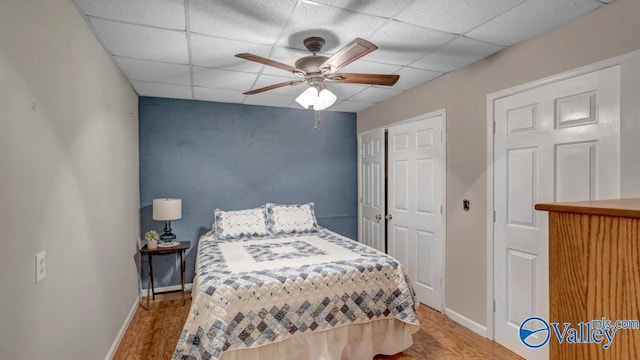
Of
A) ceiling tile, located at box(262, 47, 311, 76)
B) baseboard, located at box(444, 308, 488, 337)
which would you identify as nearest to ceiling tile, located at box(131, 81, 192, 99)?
ceiling tile, located at box(262, 47, 311, 76)

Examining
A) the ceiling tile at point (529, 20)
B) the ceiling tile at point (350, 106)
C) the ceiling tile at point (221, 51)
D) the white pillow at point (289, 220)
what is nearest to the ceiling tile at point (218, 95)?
the ceiling tile at point (221, 51)

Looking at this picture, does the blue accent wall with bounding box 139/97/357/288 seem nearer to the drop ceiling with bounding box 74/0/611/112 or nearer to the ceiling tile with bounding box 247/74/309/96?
the ceiling tile with bounding box 247/74/309/96

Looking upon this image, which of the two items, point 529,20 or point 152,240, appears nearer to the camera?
point 529,20

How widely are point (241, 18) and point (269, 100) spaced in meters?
2.02

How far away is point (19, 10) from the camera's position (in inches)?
48.5

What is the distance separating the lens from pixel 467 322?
286cm

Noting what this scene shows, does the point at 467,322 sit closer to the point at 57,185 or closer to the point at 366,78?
the point at 366,78

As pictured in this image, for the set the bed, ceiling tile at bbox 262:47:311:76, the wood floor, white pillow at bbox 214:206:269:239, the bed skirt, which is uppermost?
ceiling tile at bbox 262:47:311:76

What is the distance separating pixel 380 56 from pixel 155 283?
3546 millimetres

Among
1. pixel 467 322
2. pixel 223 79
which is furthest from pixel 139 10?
pixel 467 322

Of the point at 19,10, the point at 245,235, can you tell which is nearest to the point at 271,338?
the point at 245,235

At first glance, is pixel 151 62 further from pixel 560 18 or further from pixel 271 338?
pixel 560 18

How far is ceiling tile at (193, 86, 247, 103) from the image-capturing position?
355 cm

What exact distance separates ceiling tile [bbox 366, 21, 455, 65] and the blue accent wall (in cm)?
203
